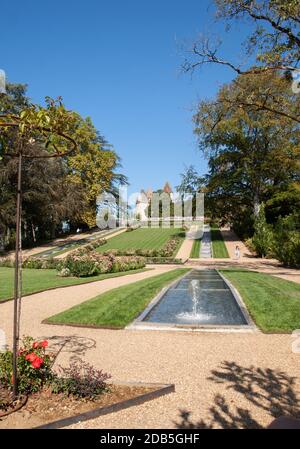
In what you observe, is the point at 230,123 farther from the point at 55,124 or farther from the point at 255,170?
the point at 55,124

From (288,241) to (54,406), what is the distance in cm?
2347

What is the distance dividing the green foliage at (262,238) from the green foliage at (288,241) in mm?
664

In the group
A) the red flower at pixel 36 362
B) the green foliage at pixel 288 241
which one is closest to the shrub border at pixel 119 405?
the red flower at pixel 36 362

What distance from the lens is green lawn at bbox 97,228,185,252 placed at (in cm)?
3734

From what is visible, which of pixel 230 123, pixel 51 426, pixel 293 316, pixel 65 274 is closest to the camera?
pixel 51 426

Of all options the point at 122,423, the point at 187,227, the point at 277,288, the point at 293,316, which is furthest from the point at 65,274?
the point at 187,227

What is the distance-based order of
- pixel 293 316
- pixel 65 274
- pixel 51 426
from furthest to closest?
pixel 65 274
pixel 293 316
pixel 51 426

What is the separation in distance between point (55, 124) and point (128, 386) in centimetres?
375

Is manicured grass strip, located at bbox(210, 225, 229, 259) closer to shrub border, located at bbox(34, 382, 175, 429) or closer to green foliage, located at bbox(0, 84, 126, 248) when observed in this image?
green foliage, located at bbox(0, 84, 126, 248)

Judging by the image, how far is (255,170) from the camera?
36344mm

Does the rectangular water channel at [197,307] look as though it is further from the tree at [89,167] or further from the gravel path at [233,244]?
the tree at [89,167]

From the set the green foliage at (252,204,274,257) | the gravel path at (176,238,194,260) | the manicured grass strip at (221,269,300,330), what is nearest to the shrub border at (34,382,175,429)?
the manicured grass strip at (221,269,300,330)

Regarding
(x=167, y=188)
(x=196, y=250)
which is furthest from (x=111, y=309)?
(x=167, y=188)

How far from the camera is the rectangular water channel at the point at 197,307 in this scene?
966 cm
